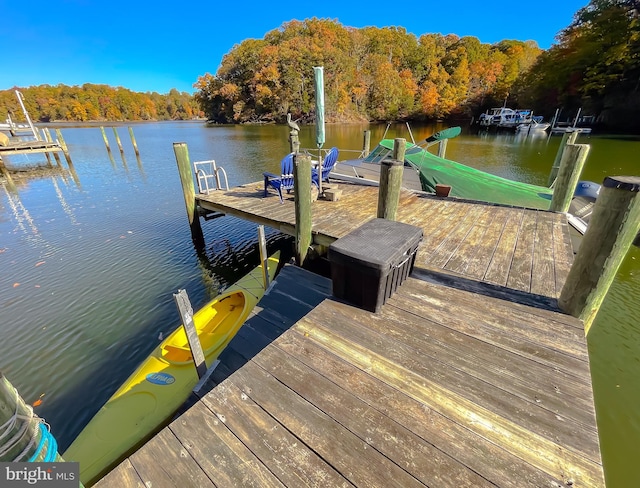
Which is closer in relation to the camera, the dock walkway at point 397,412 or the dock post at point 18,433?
the dock post at point 18,433

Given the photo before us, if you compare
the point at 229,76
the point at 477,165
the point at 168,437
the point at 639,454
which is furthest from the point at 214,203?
the point at 229,76

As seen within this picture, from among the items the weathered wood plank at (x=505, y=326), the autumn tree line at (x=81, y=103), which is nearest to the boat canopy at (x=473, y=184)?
the weathered wood plank at (x=505, y=326)

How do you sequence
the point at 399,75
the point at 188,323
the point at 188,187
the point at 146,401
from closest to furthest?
the point at 188,323 → the point at 146,401 → the point at 188,187 → the point at 399,75

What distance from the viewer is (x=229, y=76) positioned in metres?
55.6

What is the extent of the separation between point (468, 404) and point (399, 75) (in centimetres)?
6290

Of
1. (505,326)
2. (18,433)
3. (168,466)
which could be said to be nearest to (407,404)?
(505,326)

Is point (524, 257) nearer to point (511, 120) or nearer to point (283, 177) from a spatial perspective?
point (283, 177)

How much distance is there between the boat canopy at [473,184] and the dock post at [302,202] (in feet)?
17.4

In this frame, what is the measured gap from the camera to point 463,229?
186 inches

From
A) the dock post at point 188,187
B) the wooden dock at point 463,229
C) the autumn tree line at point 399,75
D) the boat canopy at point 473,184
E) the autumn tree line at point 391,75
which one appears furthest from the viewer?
the autumn tree line at point 391,75

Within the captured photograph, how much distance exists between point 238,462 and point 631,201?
3091mm

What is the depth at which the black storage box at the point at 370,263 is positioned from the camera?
2.32m

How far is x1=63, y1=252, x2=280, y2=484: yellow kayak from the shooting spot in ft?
9.11

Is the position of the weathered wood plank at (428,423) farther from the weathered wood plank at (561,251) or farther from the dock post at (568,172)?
the dock post at (568,172)
